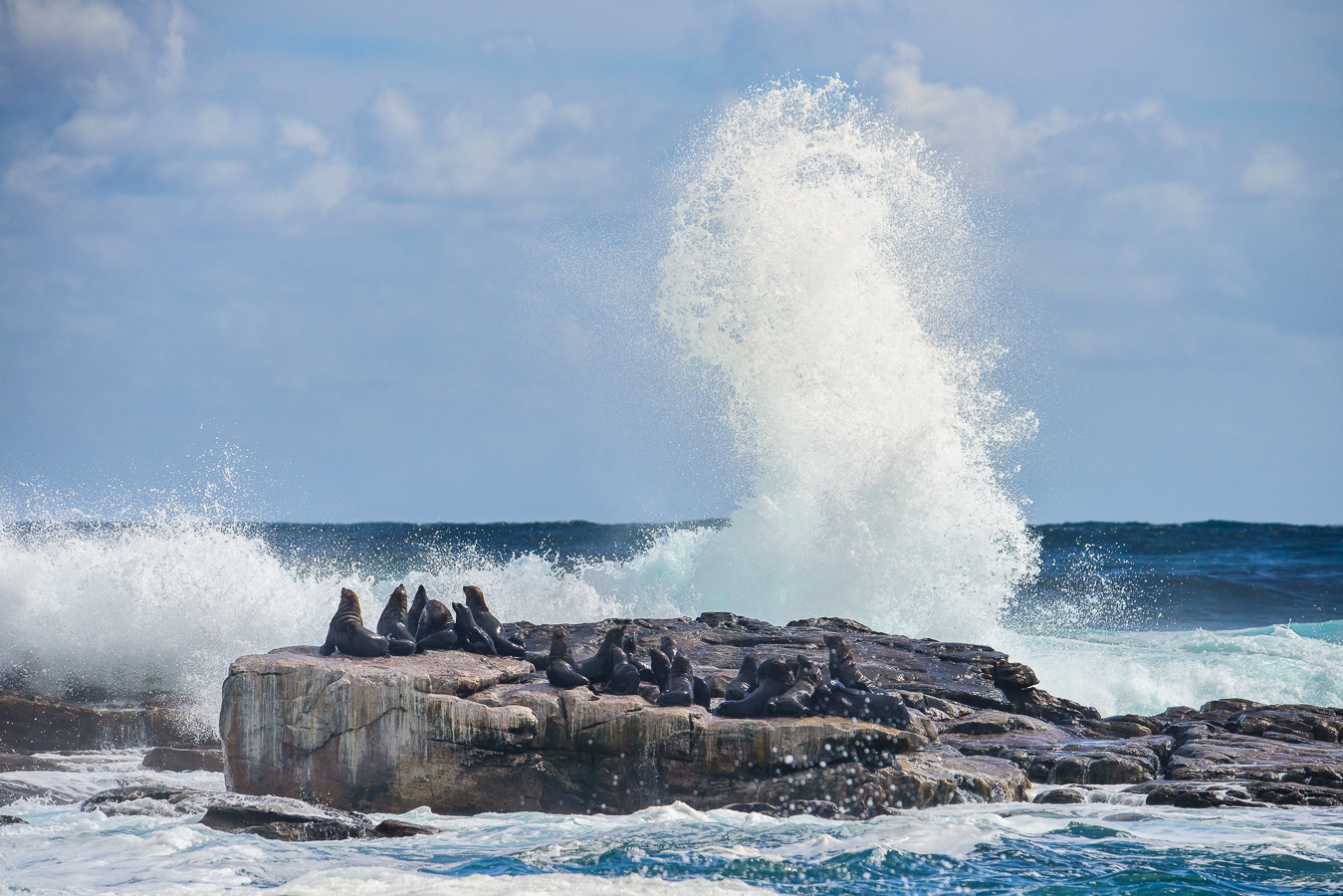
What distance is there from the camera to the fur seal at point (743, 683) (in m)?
8.91

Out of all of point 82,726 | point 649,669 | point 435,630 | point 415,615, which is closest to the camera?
point 649,669

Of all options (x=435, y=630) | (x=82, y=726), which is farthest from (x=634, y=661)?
(x=82, y=726)

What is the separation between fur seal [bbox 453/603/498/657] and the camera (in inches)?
402

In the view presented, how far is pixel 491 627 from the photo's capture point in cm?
1051

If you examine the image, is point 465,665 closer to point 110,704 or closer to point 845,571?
point 110,704

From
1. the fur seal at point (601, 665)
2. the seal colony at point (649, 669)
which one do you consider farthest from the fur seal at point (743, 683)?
the fur seal at point (601, 665)

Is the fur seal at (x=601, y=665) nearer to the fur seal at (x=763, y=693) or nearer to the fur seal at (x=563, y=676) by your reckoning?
the fur seal at (x=563, y=676)

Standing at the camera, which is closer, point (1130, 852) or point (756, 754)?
point (1130, 852)

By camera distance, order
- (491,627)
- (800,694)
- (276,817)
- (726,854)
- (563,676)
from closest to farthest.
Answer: (726,854) < (276,817) < (800,694) < (563,676) < (491,627)

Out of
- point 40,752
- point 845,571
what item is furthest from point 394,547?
point 40,752

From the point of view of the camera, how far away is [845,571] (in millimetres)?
18688

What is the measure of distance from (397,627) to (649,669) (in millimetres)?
2300

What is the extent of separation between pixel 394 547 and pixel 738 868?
42939 mm

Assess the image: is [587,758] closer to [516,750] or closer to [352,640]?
[516,750]
